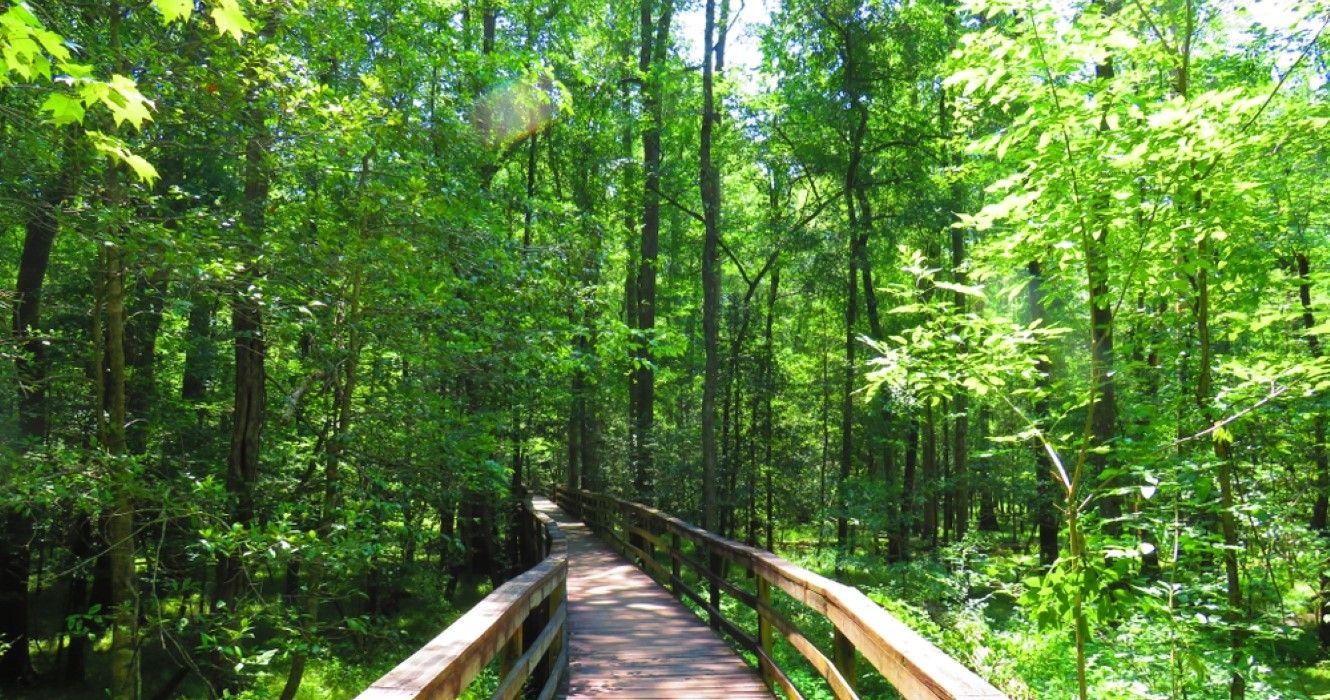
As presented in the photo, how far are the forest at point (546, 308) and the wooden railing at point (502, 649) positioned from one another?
150 centimetres

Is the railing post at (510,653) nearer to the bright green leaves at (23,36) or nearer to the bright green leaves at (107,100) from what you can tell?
the bright green leaves at (107,100)

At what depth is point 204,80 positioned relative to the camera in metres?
6.36

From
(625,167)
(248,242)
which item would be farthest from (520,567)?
(248,242)

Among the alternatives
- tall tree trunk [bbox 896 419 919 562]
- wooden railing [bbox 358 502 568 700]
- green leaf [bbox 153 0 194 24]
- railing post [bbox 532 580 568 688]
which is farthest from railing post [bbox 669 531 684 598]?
tall tree trunk [bbox 896 419 919 562]

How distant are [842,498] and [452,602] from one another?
9173 mm

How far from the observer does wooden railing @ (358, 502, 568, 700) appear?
2.41 meters

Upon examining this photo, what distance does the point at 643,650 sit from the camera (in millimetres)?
6785

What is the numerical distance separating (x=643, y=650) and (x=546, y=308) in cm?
414

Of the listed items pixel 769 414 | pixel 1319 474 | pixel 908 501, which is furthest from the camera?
pixel 769 414

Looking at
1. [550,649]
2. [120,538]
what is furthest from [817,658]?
[120,538]

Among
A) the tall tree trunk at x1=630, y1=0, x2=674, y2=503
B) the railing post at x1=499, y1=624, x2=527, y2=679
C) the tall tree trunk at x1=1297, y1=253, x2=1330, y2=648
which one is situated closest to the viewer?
the railing post at x1=499, y1=624, x2=527, y2=679

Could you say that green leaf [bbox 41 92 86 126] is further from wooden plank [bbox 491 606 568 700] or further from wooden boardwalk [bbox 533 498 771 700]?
wooden boardwalk [bbox 533 498 771 700]

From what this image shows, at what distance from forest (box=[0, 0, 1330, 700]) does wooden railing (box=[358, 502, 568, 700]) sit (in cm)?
150

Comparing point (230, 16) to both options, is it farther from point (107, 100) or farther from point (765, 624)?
point (765, 624)
